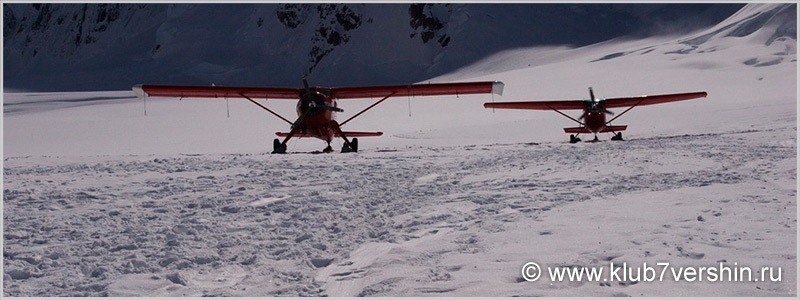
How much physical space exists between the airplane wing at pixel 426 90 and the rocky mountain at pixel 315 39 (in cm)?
5837

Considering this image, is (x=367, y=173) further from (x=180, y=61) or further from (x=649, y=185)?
(x=180, y=61)

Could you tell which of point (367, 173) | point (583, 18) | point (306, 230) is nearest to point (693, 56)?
point (583, 18)

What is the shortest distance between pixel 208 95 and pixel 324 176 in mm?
9550

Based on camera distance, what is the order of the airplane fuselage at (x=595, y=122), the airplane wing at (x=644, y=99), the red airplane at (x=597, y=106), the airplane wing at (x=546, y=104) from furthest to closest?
the airplane wing at (x=546, y=104) → the airplane wing at (x=644, y=99) → the airplane fuselage at (x=595, y=122) → the red airplane at (x=597, y=106)

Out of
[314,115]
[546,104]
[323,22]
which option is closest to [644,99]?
[546,104]

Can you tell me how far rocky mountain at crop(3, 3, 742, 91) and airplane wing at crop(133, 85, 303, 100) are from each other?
58506 millimetres

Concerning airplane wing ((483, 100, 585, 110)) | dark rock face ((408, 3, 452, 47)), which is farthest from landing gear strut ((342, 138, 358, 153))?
dark rock face ((408, 3, 452, 47))

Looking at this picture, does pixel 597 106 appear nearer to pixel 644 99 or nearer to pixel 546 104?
pixel 644 99

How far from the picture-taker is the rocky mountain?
82.9 meters

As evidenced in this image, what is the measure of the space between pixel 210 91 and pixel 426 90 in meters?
5.59

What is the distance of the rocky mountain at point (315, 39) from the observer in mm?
82938

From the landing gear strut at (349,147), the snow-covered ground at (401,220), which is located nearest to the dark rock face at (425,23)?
the landing gear strut at (349,147)

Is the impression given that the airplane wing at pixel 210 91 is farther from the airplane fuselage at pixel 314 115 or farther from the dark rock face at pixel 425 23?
the dark rock face at pixel 425 23

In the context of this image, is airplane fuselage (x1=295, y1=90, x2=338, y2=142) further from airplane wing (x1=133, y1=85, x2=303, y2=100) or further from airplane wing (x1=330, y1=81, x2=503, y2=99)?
airplane wing (x1=330, y1=81, x2=503, y2=99)
